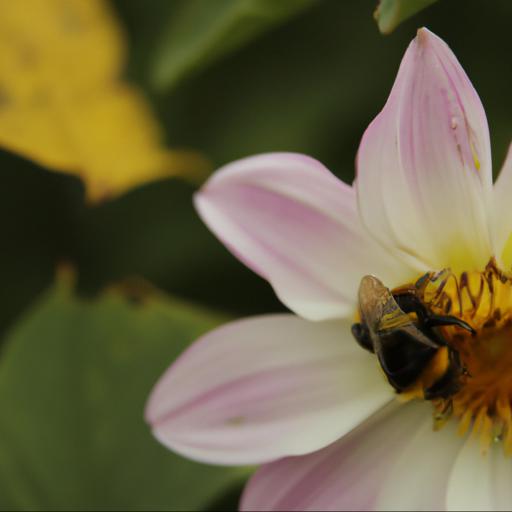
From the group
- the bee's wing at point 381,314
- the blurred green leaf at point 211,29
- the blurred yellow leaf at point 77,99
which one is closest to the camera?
the bee's wing at point 381,314

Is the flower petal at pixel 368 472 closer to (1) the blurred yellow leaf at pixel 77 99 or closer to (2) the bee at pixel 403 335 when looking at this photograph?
(2) the bee at pixel 403 335

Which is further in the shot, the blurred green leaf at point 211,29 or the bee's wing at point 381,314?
the blurred green leaf at point 211,29

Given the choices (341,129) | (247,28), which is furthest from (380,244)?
(341,129)

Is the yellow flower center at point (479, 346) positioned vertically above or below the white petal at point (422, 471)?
above

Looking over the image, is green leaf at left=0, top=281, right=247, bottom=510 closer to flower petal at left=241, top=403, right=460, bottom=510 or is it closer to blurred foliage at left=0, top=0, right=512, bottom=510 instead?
blurred foliage at left=0, top=0, right=512, bottom=510

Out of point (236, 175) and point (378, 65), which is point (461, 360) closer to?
point (236, 175)

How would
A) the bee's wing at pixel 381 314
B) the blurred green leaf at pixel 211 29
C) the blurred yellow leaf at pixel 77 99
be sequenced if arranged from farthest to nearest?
the blurred yellow leaf at pixel 77 99, the blurred green leaf at pixel 211 29, the bee's wing at pixel 381 314

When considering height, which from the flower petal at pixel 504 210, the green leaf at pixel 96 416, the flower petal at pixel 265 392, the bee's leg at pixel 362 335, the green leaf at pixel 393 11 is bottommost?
the green leaf at pixel 96 416

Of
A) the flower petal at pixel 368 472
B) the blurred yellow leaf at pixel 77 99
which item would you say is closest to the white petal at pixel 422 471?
the flower petal at pixel 368 472
